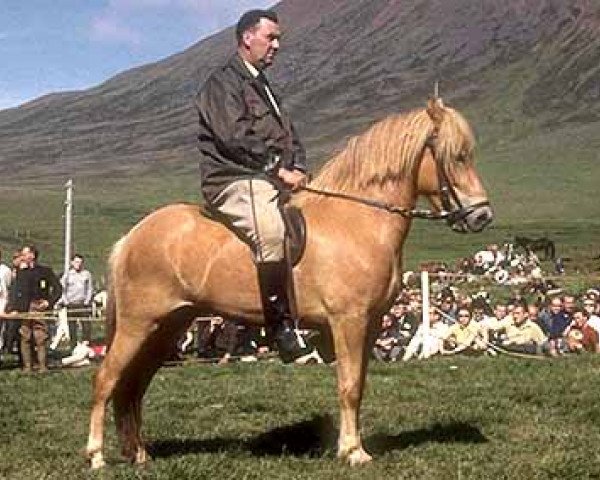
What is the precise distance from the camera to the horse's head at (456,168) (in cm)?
818

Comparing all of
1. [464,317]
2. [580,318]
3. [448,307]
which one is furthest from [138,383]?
[448,307]

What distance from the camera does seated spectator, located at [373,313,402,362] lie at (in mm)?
18281

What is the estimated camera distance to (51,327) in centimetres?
2094

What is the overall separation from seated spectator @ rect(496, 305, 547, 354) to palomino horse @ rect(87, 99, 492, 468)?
1046 cm

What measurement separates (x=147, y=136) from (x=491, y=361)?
17999 centimetres

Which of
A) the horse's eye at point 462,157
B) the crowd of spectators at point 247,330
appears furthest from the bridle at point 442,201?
the crowd of spectators at point 247,330

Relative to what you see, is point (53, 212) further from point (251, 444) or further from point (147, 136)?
point (147, 136)

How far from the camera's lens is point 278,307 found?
26.2ft

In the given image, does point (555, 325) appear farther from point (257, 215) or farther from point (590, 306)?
point (257, 215)

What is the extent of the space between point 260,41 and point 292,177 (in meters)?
1.01

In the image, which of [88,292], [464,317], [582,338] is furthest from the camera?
[88,292]

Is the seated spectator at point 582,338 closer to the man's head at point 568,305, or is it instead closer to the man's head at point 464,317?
the man's head at point 568,305

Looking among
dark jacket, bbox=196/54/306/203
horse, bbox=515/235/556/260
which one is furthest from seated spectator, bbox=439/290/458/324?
horse, bbox=515/235/556/260

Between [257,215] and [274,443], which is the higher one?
[257,215]
